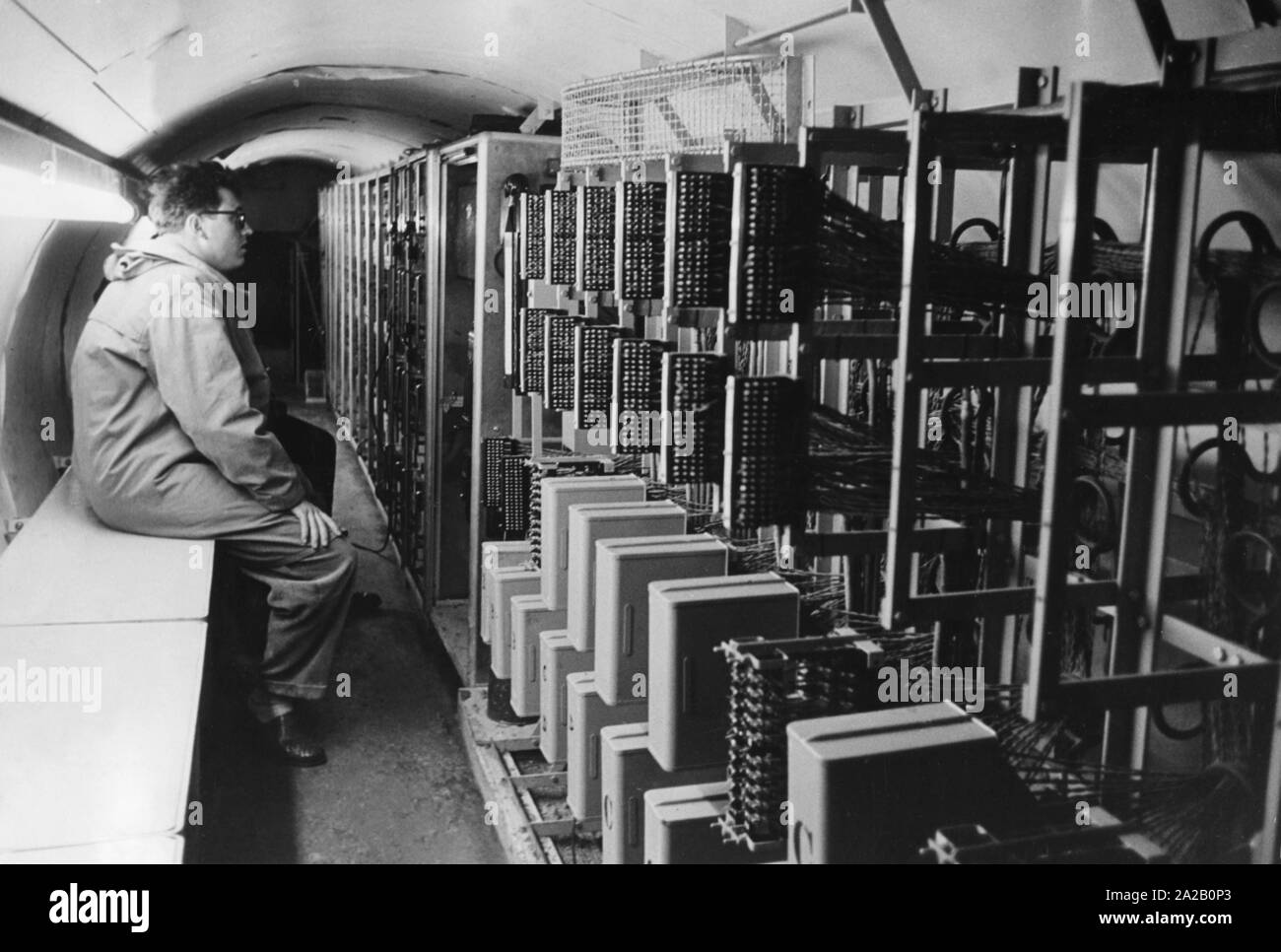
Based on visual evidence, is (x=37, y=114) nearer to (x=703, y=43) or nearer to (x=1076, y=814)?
(x=703, y=43)

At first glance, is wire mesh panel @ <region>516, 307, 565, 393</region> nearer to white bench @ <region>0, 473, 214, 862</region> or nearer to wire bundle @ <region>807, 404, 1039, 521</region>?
white bench @ <region>0, 473, 214, 862</region>

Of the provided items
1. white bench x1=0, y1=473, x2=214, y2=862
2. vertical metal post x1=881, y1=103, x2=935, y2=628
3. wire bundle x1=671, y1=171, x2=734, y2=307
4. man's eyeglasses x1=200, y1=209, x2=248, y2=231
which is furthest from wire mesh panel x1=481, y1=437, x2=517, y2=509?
vertical metal post x1=881, y1=103, x2=935, y2=628

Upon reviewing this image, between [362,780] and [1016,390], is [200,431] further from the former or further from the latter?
[1016,390]

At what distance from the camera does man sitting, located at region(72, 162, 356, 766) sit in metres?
3.98

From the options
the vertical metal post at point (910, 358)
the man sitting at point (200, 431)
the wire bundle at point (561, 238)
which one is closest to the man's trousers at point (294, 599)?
the man sitting at point (200, 431)

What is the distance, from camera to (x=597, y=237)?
11.0 ft

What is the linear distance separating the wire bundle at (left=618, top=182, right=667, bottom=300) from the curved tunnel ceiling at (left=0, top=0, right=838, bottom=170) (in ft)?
2.48

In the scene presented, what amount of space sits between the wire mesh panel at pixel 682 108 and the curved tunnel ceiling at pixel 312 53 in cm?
43

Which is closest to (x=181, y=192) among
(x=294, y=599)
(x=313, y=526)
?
(x=313, y=526)

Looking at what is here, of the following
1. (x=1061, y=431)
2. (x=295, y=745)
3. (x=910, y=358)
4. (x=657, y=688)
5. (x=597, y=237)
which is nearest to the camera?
(x=1061, y=431)

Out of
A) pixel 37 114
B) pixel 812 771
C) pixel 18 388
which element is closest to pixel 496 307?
pixel 37 114

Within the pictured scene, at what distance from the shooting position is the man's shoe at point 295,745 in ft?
14.4

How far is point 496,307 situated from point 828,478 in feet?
7.72

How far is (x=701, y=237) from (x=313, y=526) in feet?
7.13
